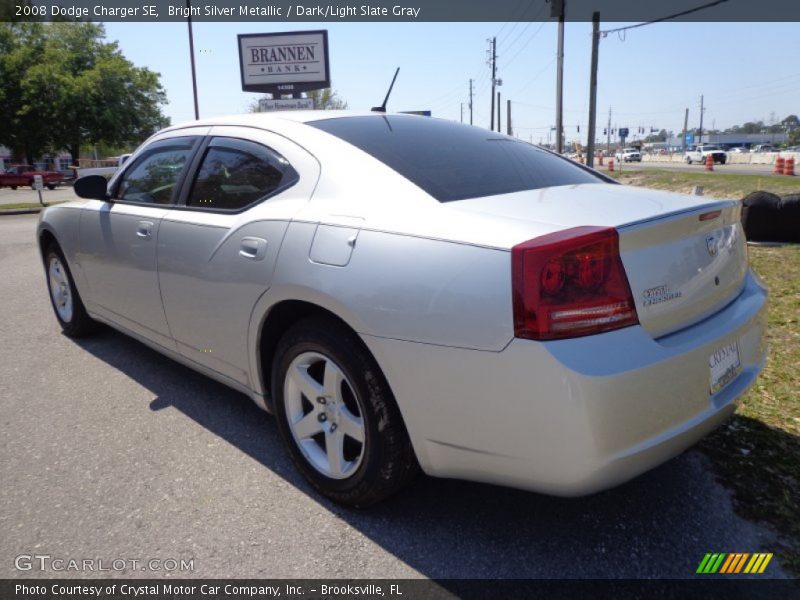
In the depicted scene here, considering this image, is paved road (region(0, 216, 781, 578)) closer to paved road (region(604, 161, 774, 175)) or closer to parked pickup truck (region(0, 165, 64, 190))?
paved road (region(604, 161, 774, 175))

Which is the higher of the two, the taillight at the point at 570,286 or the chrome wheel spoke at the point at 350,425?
the taillight at the point at 570,286

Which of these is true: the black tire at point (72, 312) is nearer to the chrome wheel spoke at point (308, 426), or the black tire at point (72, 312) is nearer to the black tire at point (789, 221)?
the chrome wheel spoke at point (308, 426)

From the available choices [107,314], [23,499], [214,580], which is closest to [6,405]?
[107,314]

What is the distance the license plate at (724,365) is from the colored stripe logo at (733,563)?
2.00ft

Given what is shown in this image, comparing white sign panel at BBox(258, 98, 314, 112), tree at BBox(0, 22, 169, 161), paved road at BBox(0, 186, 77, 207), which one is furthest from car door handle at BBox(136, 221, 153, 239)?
tree at BBox(0, 22, 169, 161)

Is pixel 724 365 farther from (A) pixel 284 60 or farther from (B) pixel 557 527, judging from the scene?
(A) pixel 284 60

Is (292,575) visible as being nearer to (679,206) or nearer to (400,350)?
(400,350)

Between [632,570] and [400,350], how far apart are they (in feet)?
3.73

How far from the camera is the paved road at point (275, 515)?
224 centimetres

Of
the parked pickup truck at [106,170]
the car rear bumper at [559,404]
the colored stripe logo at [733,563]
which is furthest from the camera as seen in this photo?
the parked pickup truck at [106,170]

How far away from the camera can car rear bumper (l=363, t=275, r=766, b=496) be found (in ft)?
5.98

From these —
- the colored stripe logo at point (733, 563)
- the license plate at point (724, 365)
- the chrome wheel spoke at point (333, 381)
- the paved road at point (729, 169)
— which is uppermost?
the license plate at point (724, 365)

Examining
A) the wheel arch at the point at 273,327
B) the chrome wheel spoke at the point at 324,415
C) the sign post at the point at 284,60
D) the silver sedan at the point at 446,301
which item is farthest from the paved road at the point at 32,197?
the chrome wheel spoke at the point at 324,415

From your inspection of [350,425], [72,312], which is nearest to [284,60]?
[72,312]
